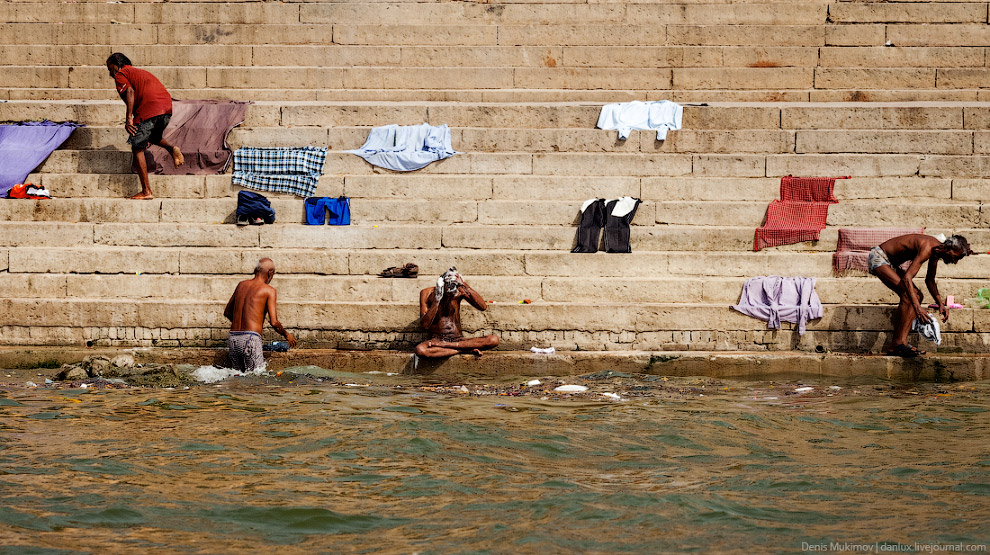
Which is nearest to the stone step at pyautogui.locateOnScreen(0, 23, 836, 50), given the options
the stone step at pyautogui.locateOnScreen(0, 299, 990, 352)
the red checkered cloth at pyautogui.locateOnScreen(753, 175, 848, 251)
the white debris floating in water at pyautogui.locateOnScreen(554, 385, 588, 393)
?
the red checkered cloth at pyautogui.locateOnScreen(753, 175, 848, 251)

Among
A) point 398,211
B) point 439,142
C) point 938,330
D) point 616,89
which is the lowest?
point 938,330

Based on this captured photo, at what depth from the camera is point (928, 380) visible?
8922 mm

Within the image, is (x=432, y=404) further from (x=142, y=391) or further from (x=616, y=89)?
(x=616, y=89)

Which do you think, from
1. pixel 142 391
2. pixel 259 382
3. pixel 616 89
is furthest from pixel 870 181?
pixel 142 391

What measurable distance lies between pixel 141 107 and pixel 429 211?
3.37m

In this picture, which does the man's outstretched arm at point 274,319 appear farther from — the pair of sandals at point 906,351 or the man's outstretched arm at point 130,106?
the pair of sandals at point 906,351

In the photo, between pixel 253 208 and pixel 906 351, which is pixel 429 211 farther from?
pixel 906 351

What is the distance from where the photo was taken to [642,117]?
11602 millimetres

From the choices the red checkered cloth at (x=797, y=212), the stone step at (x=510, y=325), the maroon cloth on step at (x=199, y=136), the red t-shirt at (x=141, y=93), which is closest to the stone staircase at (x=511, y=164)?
the stone step at (x=510, y=325)

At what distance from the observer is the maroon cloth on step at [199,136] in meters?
11.2

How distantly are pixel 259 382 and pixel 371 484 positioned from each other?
3091 millimetres

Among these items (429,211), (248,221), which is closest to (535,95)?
(429,211)

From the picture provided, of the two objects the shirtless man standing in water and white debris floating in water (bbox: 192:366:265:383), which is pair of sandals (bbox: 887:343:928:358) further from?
white debris floating in water (bbox: 192:366:265:383)

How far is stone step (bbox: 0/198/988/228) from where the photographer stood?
10.5m
